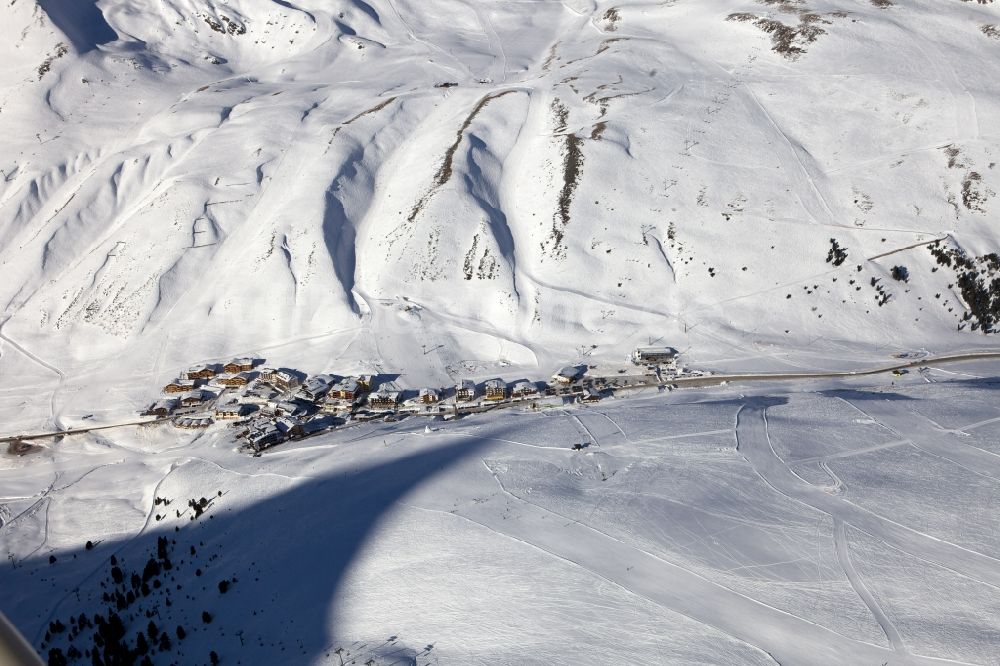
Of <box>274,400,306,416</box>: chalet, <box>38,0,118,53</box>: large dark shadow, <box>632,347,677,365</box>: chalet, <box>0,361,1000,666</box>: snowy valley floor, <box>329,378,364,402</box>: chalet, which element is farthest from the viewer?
<box>38,0,118,53</box>: large dark shadow

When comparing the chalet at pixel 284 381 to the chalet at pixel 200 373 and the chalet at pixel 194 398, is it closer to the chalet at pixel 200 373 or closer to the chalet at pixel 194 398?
the chalet at pixel 194 398

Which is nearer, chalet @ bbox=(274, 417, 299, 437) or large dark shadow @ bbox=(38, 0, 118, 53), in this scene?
chalet @ bbox=(274, 417, 299, 437)

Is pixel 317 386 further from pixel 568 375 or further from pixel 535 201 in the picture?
pixel 535 201

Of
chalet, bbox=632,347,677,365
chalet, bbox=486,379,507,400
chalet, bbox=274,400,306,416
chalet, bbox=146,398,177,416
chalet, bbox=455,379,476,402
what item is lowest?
chalet, bbox=146,398,177,416

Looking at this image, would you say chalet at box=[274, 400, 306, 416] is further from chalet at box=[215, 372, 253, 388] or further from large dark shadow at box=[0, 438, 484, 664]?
large dark shadow at box=[0, 438, 484, 664]

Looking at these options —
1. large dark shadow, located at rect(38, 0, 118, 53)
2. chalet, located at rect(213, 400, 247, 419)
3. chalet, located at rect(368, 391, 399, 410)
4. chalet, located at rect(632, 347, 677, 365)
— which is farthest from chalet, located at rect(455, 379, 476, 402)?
large dark shadow, located at rect(38, 0, 118, 53)

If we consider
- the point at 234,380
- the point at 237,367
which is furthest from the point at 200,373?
the point at 234,380

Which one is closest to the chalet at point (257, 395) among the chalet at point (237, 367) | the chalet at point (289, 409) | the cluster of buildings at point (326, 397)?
the cluster of buildings at point (326, 397)

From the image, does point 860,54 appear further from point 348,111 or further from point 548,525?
point 548,525

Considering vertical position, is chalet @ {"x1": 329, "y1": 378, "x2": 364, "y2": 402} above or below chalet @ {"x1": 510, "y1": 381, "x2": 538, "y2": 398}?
below
